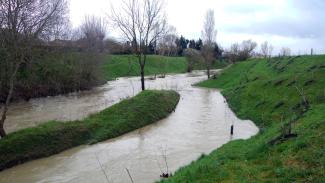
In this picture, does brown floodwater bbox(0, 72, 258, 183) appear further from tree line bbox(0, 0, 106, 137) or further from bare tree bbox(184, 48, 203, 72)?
bare tree bbox(184, 48, 203, 72)

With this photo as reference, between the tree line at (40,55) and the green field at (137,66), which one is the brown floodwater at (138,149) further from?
the green field at (137,66)

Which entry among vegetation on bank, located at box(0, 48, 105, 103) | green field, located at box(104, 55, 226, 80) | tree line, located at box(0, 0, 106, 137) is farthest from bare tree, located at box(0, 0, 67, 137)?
green field, located at box(104, 55, 226, 80)

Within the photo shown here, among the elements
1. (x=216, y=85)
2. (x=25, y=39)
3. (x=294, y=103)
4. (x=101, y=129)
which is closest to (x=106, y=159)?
(x=101, y=129)

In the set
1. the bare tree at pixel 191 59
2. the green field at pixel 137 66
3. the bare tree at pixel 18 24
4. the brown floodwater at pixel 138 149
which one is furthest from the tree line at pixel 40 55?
the bare tree at pixel 191 59

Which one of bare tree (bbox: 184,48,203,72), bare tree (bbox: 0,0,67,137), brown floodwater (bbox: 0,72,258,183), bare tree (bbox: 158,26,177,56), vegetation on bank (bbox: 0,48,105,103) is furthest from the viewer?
bare tree (bbox: 158,26,177,56)

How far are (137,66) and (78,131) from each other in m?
67.8

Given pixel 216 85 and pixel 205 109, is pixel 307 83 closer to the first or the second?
pixel 205 109

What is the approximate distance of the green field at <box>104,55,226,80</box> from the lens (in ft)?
265

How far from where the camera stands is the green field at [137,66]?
80863 millimetres

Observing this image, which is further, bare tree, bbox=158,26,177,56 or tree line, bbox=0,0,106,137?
bare tree, bbox=158,26,177,56

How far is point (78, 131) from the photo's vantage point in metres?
19.8

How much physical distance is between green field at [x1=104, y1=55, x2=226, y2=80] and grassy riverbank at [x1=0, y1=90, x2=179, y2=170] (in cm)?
4741

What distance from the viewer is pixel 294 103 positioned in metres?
21.9

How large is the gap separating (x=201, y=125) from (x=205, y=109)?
7219 millimetres
